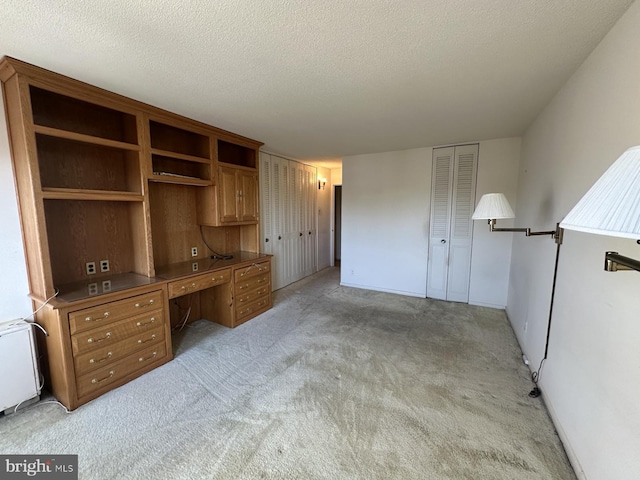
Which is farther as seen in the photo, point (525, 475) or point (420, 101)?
point (420, 101)

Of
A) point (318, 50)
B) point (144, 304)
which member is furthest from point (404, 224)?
point (144, 304)

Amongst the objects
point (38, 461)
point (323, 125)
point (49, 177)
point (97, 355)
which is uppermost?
point (323, 125)

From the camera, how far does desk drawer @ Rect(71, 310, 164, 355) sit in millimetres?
1925

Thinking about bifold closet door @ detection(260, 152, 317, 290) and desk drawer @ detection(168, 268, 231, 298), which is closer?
desk drawer @ detection(168, 268, 231, 298)

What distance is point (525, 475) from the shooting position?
4.69 ft

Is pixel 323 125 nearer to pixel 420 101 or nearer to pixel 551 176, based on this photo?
pixel 420 101

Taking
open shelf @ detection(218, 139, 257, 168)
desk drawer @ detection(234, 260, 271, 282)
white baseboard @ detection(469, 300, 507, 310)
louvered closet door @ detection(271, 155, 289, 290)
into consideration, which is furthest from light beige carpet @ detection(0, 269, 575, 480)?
open shelf @ detection(218, 139, 257, 168)

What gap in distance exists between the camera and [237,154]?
152 inches

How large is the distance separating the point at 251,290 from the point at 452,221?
120 inches

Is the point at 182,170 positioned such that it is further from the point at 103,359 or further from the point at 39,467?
the point at 39,467

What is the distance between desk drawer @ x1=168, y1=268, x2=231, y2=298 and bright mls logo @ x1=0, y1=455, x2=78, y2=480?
121cm

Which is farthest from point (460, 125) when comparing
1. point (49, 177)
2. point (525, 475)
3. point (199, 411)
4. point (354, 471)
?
point (49, 177)

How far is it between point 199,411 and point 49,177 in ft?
7.16

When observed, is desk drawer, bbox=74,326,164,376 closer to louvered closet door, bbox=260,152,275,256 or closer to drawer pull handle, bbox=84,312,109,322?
drawer pull handle, bbox=84,312,109,322
